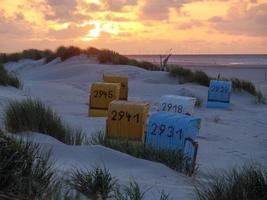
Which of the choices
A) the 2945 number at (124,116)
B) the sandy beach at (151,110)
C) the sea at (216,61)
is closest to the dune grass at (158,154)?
the sandy beach at (151,110)

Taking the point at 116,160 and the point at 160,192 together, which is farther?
the point at 116,160

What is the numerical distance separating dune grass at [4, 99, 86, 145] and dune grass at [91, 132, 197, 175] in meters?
0.75

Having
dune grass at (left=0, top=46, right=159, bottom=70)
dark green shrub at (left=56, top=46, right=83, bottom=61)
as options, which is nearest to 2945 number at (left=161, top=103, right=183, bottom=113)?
dune grass at (left=0, top=46, right=159, bottom=70)

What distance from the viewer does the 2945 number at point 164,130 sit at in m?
8.59

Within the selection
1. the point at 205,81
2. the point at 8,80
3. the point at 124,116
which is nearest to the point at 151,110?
the point at 8,80

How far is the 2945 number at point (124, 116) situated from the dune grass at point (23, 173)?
4.12 metres

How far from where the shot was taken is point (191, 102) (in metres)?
13.1

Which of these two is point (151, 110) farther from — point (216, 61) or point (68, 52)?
point (216, 61)

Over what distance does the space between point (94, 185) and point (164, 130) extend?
3419mm

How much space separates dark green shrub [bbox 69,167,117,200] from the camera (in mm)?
5348

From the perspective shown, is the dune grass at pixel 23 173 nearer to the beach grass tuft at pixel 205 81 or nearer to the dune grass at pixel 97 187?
the dune grass at pixel 97 187

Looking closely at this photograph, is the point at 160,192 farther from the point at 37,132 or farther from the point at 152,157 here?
the point at 37,132

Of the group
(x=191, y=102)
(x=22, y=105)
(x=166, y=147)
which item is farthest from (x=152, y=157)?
(x=191, y=102)

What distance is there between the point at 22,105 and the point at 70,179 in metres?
4.36
